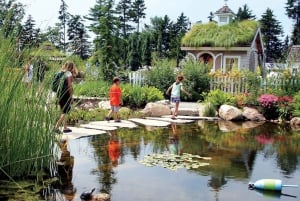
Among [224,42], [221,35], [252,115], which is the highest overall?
[221,35]

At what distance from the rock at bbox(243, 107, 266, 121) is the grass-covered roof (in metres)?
10.8

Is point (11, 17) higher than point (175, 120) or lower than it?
higher

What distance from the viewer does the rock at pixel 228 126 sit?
10.6 metres

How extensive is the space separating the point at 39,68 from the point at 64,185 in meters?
1.58

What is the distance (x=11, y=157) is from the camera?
15.3 ft

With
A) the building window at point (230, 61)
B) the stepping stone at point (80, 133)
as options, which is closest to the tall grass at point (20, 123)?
the stepping stone at point (80, 133)

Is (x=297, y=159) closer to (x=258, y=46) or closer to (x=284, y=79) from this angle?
(x=284, y=79)

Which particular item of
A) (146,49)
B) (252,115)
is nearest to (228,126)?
(252,115)

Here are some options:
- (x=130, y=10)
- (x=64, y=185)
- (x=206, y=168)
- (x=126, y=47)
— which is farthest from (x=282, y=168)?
(x=130, y=10)

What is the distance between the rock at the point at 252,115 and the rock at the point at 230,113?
223mm

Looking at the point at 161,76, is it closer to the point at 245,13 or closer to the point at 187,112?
the point at 187,112

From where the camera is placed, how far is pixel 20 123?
4.66 metres

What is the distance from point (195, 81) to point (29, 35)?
12.2 meters

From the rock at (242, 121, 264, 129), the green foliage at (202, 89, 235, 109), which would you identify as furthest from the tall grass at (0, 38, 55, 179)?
Result: the green foliage at (202, 89, 235, 109)
